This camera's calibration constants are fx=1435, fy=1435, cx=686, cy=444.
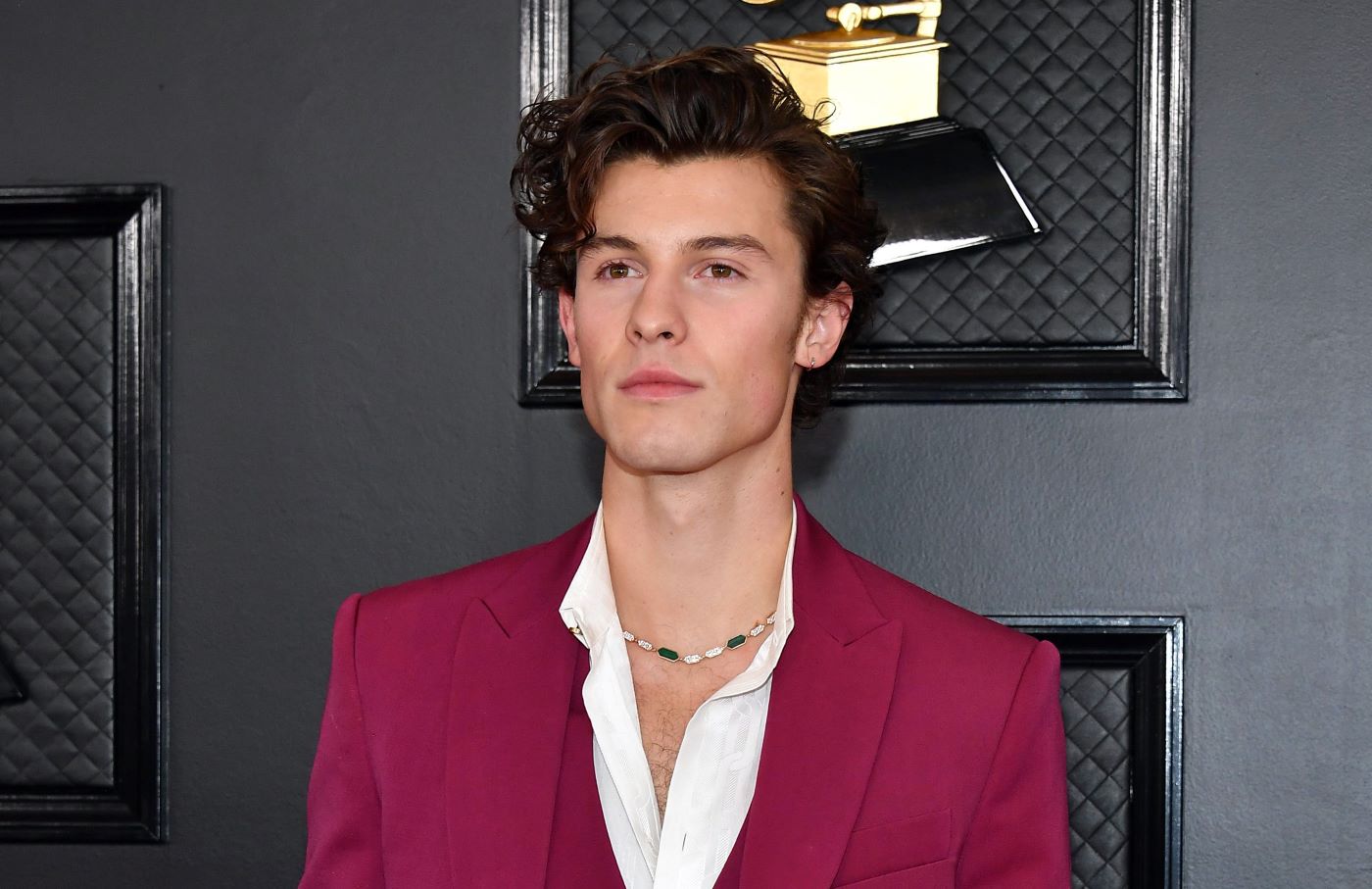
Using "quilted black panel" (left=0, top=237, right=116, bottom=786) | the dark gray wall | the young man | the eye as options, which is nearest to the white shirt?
the young man

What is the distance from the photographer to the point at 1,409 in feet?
6.86

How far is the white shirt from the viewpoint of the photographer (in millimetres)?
1479

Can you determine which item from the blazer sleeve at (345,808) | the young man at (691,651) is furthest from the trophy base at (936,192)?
the blazer sleeve at (345,808)

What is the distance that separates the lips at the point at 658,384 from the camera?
4.88 feet

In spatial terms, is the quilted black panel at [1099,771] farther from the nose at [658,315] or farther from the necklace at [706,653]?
the nose at [658,315]

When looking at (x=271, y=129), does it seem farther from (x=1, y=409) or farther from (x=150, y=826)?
(x=150, y=826)

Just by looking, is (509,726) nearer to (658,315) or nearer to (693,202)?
(658,315)

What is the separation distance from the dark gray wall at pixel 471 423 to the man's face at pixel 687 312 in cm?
46

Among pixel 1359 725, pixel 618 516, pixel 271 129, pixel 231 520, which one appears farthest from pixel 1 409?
pixel 1359 725

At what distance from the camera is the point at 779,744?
4.93 feet

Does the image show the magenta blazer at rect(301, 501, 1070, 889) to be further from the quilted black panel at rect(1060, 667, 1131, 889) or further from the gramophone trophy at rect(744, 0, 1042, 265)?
the gramophone trophy at rect(744, 0, 1042, 265)

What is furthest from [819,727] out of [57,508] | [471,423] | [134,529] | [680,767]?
[57,508]

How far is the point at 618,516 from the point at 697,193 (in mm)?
376

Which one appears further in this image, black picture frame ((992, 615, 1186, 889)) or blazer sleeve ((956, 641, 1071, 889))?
black picture frame ((992, 615, 1186, 889))
